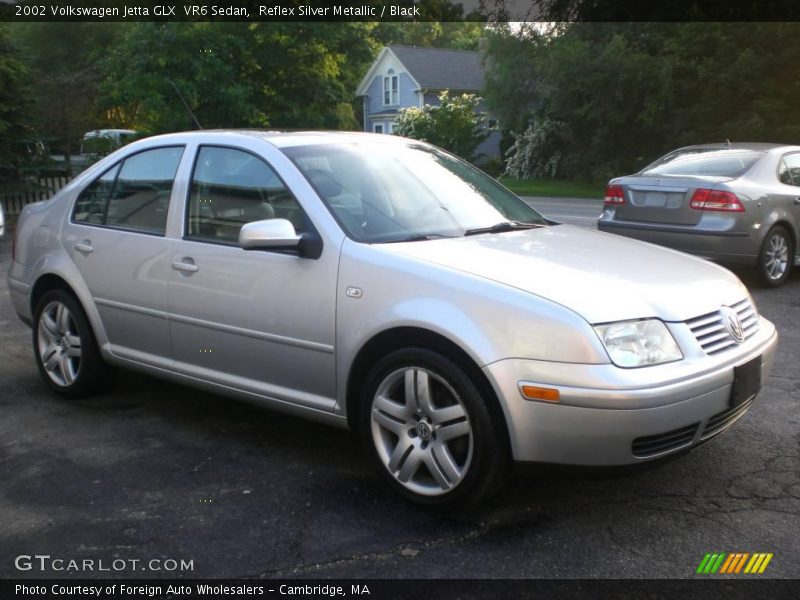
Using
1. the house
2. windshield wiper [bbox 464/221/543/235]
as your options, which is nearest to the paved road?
windshield wiper [bbox 464/221/543/235]

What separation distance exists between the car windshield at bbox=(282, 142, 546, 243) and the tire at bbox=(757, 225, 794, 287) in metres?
4.71

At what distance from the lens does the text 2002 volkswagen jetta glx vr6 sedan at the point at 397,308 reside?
3.23 m

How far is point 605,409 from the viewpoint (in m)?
3.12

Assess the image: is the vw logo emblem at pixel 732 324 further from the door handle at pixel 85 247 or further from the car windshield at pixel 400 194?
the door handle at pixel 85 247

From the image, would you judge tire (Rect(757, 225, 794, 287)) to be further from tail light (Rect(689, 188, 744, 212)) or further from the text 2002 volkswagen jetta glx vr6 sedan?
the text 2002 volkswagen jetta glx vr6 sedan

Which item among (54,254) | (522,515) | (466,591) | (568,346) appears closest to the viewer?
(466,591)

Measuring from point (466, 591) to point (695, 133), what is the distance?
88.7 ft

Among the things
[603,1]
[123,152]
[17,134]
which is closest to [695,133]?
[603,1]

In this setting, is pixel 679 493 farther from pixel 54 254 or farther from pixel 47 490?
pixel 54 254

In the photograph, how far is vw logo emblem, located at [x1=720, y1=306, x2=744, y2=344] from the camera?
3.61 metres

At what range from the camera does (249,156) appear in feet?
14.4

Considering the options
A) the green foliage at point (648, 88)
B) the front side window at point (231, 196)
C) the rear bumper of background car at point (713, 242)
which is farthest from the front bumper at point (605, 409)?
the green foliage at point (648, 88)

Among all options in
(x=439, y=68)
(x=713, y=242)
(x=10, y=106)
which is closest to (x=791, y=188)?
(x=713, y=242)

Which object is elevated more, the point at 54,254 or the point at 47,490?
the point at 54,254
